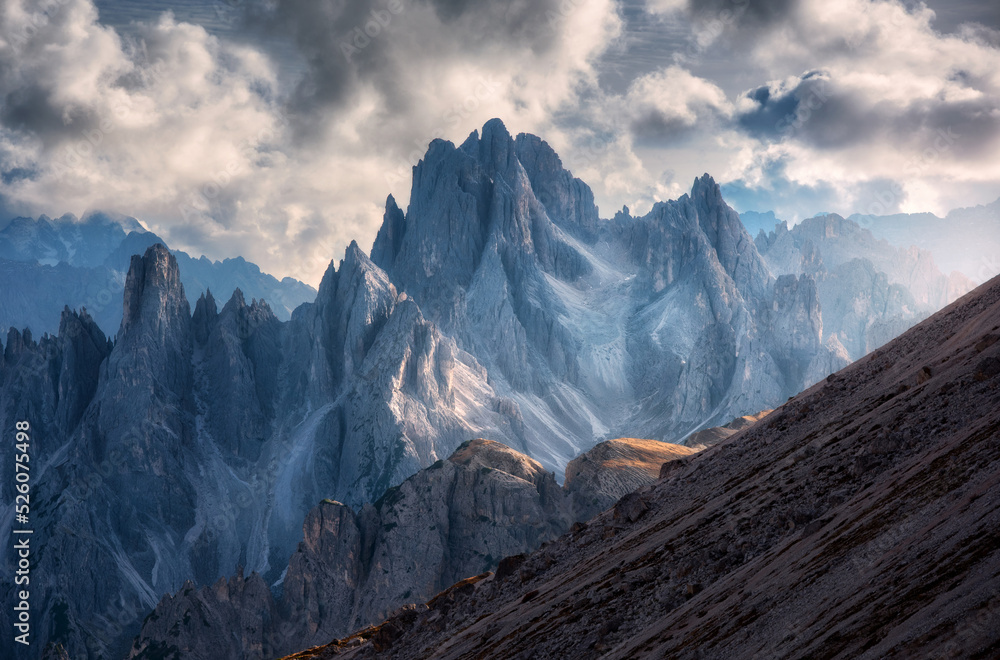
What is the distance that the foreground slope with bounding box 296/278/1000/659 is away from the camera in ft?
42.5

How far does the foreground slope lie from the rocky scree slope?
256 feet

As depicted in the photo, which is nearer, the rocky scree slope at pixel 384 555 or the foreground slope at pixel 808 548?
the foreground slope at pixel 808 548

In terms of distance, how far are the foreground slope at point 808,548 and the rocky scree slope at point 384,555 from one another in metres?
78.0

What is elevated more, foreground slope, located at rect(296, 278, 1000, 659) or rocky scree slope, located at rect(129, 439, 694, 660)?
rocky scree slope, located at rect(129, 439, 694, 660)

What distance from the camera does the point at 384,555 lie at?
382ft

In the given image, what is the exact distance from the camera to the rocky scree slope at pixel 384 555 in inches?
4390

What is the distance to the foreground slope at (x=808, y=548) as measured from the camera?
12.9 m

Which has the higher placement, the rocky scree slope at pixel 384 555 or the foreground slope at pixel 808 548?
the rocky scree slope at pixel 384 555

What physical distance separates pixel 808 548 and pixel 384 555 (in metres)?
106

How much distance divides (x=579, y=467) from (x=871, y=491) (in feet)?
355

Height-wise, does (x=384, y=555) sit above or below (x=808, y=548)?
above

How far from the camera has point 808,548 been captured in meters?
18.0

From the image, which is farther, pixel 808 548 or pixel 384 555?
pixel 384 555

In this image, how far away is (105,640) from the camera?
149 metres
